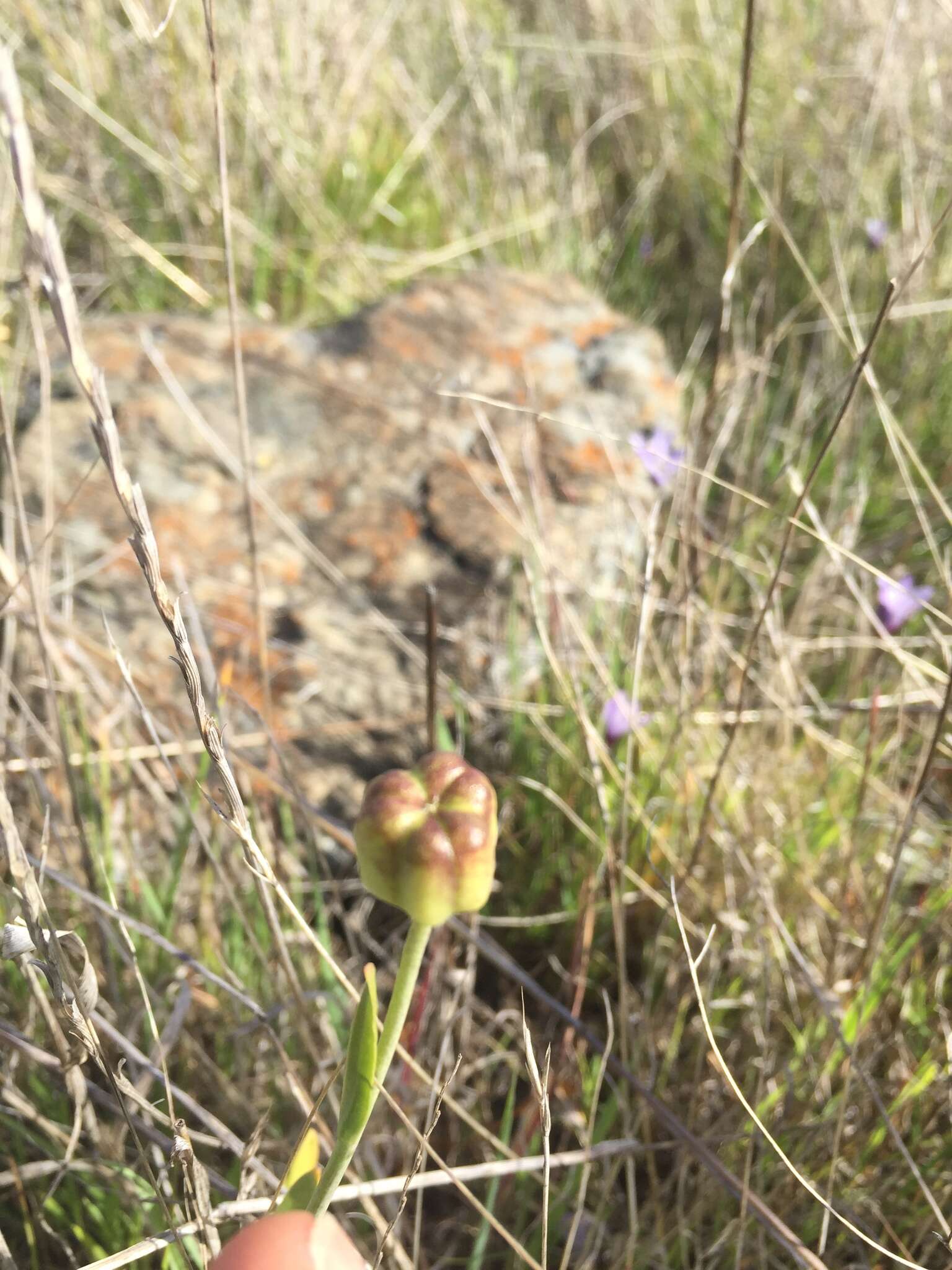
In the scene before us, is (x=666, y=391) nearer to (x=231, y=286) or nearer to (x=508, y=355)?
(x=508, y=355)

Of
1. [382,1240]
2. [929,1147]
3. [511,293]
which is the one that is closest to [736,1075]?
[929,1147]

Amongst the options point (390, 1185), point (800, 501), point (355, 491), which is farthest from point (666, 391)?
point (390, 1185)

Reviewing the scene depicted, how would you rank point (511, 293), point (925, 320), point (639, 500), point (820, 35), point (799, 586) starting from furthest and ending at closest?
point (820, 35)
point (925, 320)
point (511, 293)
point (799, 586)
point (639, 500)

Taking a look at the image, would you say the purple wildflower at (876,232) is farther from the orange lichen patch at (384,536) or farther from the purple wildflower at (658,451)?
the orange lichen patch at (384,536)

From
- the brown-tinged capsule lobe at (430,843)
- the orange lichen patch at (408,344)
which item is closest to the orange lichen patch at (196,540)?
the orange lichen patch at (408,344)

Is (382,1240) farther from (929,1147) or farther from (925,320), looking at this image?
(925,320)
